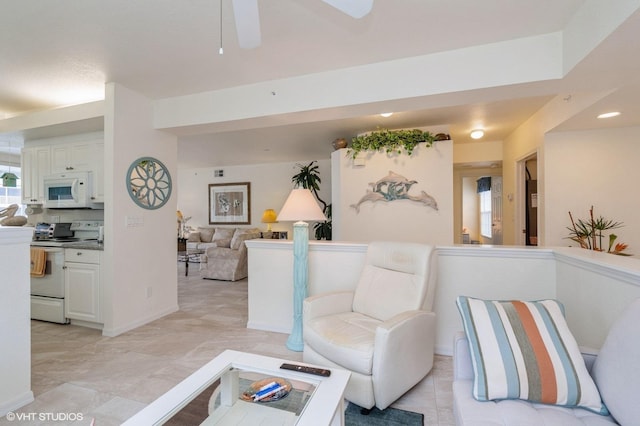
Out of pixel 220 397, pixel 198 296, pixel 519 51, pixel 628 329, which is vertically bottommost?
pixel 198 296

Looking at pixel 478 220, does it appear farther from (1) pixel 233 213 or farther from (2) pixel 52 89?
(2) pixel 52 89

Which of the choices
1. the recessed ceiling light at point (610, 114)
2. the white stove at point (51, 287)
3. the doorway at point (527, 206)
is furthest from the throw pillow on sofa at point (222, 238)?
the recessed ceiling light at point (610, 114)

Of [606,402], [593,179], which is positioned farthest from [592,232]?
[606,402]

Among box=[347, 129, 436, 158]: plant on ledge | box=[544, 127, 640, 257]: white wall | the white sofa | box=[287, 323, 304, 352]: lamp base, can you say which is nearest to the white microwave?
box=[287, 323, 304, 352]: lamp base

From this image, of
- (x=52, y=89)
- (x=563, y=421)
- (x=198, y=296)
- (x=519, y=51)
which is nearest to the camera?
(x=563, y=421)

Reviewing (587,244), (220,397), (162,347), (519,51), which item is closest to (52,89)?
(162,347)

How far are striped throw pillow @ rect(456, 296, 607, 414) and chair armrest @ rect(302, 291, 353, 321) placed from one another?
107cm

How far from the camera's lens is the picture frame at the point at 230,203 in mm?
7402

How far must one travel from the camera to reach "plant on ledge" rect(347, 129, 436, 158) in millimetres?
3988

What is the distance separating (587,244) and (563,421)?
10.5 feet

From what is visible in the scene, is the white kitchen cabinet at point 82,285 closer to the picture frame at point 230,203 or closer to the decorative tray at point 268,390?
the decorative tray at point 268,390

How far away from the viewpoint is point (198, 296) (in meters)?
4.32

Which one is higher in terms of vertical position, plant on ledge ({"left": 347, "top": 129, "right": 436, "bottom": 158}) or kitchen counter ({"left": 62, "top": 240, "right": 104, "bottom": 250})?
plant on ledge ({"left": 347, "top": 129, "right": 436, "bottom": 158})

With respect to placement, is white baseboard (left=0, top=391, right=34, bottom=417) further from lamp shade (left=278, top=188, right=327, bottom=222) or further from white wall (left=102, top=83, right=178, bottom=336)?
lamp shade (left=278, top=188, right=327, bottom=222)
